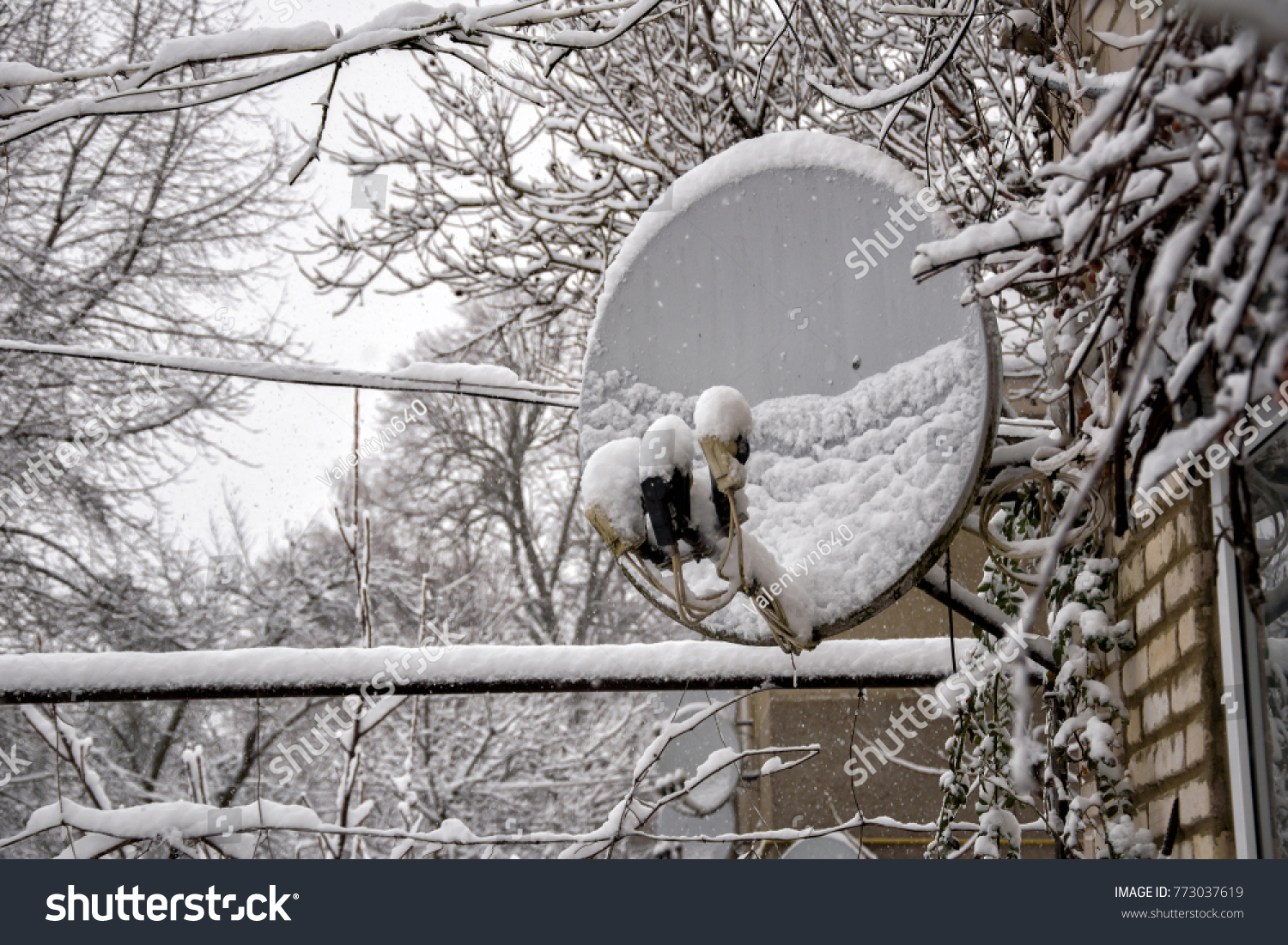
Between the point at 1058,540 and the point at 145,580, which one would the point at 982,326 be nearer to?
the point at 1058,540

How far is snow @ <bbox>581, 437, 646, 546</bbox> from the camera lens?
76.2 inches

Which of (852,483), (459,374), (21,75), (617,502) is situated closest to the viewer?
(617,502)

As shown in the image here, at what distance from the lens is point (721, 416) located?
6.04 feet

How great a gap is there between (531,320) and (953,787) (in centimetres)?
479

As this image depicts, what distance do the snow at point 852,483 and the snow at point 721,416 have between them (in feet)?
0.52

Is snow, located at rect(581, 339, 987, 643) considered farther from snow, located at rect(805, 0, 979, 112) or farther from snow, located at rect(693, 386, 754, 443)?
snow, located at rect(805, 0, 979, 112)

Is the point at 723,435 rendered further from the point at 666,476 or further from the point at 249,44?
the point at 249,44

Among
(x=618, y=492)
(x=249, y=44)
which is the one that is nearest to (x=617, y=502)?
(x=618, y=492)

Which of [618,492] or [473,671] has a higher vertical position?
[618,492]

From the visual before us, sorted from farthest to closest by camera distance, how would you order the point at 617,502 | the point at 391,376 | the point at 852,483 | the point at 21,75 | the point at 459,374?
1. the point at 459,374
2. the point at 391,376
3. the point at 21,75
4. the point at 852,483
5. the point at 617,502

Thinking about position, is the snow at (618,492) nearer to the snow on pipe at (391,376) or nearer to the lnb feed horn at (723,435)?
the lnb feed horn at (723,435)

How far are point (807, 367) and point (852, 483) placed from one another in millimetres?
294

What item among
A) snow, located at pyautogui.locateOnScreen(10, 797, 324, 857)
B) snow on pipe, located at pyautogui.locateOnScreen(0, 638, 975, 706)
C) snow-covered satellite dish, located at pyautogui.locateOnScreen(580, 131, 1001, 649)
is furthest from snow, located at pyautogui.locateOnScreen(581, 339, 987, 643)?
snow, located at pyautogui.locateOnScreen(10, 797, 324, 857)
